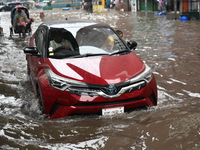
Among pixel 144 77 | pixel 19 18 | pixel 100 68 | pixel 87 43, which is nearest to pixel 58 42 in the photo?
pixel 87 43

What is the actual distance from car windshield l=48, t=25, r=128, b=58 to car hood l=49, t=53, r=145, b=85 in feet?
0.86

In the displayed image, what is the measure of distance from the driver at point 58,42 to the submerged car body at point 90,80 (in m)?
0.07

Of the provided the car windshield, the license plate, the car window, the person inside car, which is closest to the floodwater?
the license plate

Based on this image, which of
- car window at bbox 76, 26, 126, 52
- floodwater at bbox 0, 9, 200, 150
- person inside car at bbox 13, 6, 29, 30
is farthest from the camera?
person inside car at bbox 13, 6, 29, 30

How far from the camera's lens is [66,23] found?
636 centimetres

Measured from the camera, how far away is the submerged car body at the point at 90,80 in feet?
15.3

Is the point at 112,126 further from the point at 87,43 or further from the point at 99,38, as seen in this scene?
the point at 99,38

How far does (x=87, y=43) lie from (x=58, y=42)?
0.50 metres

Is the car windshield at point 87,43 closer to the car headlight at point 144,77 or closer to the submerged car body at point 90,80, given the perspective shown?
Answer: the submerged car body at point 90,80

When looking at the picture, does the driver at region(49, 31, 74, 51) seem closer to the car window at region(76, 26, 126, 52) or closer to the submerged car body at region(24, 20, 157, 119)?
the submerged car body at region(24, 20, 157, 119)

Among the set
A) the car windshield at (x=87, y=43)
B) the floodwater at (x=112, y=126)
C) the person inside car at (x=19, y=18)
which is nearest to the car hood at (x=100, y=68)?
the car windshield at (x=87, y=43)

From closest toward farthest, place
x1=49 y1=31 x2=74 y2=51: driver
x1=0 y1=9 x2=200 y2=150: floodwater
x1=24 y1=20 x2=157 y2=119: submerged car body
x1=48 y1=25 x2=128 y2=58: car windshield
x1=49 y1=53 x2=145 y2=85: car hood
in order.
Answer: x1=0 y1=9 x2=200 y2=150: floodwater
x1=24 y1=20 x2=157 y2=119: submerged car body
x1=49 y1=53 x2=145 y2=85: car hood
x1=48 y1=25 x2=128 y2=58: car windshield
x1=49 y1=31 x2=74 y2=51: driver

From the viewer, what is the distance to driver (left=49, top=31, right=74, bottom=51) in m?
5.77

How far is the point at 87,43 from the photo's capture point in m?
5.88
